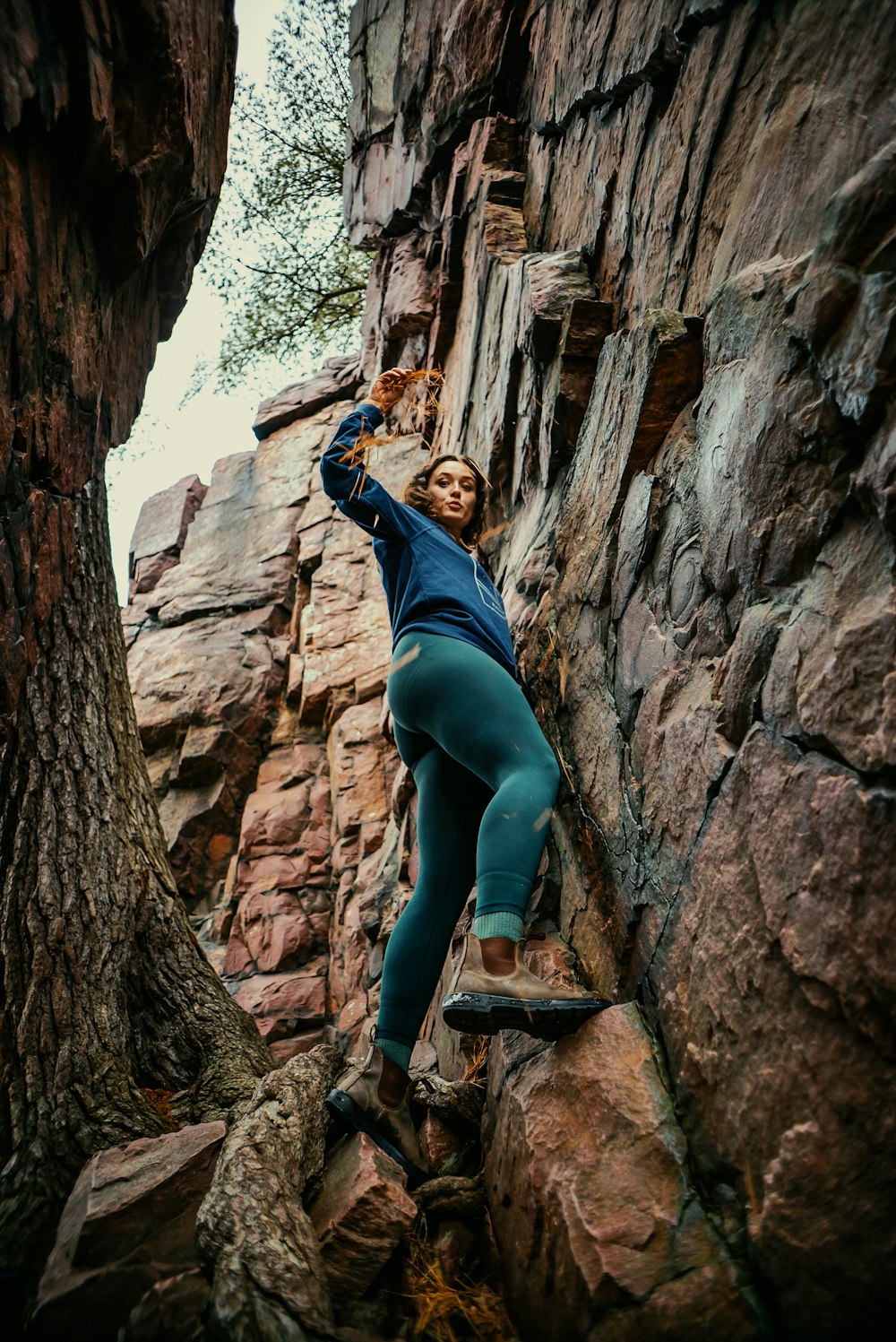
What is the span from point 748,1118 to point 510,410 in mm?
Result: 3737

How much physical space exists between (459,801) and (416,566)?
Answer: 2.76 ft

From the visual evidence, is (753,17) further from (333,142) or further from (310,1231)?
(333,142)

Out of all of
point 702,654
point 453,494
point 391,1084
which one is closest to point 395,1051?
point 391,1084

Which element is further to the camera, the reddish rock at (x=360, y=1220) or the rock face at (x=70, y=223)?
the rock face at (x=70, y=223)

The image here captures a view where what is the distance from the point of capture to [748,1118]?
1.84 meters

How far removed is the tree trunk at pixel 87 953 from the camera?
2885 mm

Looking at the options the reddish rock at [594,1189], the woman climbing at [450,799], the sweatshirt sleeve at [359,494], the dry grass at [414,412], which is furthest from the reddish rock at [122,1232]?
the dry grass at [414,412]

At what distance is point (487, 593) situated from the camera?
3.30m

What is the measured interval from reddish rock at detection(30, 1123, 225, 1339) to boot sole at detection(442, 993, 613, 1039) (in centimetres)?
105

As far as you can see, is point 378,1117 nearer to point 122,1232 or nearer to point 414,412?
point 122,1232

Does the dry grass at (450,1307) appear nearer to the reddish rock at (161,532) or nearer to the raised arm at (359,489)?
the raised arm at (359,489)

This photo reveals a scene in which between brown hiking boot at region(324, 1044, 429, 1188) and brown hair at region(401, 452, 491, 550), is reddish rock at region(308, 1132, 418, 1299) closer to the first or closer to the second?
brown hiking boot at region(324, 1044, 429, 1188)

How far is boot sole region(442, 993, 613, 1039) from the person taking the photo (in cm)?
220

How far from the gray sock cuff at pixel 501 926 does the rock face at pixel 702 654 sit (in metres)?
0.33
